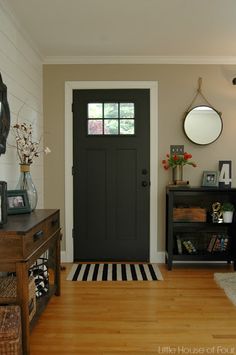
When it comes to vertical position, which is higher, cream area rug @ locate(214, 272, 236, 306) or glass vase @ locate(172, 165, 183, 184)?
glass vase @ locate(172, 165, 183, 184)

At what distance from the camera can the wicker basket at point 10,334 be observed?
1678 mm

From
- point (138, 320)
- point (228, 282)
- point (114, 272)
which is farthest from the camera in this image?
point (114, 272)

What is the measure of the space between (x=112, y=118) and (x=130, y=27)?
1.14m

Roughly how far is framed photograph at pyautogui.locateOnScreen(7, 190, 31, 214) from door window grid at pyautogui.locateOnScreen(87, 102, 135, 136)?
1.56 metres

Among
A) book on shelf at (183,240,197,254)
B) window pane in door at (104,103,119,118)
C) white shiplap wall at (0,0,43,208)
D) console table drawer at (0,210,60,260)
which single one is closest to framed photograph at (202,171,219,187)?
book on shelf at (183,240,197,254)

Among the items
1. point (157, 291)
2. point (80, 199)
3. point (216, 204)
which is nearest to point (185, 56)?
point (216, 204)

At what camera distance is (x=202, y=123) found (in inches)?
150

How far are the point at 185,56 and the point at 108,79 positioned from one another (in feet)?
3.12

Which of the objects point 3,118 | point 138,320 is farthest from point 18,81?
point 138,320

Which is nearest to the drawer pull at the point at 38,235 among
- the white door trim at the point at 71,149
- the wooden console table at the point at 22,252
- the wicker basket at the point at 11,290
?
the wooden console table at the point at 22,252

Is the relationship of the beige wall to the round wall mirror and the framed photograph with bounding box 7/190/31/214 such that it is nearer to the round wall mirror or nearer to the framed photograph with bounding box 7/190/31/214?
the round wall mirror

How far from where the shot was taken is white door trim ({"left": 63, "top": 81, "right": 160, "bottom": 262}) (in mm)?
3848

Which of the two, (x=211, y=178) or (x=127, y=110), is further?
(x=127, y=110)

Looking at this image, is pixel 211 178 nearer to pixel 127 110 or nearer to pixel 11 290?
pixel 127 110
